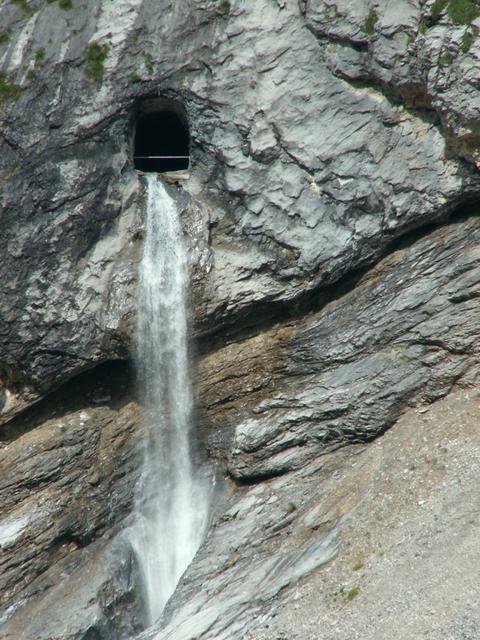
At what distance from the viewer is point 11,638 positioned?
1023 inches

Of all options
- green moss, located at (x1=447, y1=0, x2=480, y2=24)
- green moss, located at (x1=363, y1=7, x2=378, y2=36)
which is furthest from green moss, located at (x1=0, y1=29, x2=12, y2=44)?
green moss, located at (x1=447, y1=0, x2=480, y2=24)

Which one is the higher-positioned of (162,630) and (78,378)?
(78,378)

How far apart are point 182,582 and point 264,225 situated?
1089cm

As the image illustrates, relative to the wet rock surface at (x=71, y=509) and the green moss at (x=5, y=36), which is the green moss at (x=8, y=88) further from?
the wet rock surface at (x=71, y=509)

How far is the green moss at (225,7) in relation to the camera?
29.7 meters

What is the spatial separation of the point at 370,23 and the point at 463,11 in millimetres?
2801

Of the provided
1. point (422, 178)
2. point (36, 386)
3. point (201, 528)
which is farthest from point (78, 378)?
point (422, 178)

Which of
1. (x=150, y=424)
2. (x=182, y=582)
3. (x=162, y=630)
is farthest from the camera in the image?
(x=150, y=424)

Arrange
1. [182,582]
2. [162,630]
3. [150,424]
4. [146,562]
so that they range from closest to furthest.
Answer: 1. [162,630]
2. [182,582]
3. [146,562]
4. [150,424]

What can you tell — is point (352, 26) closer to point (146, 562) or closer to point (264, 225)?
point (264, 225)

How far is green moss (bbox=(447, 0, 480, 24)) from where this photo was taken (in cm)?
2677

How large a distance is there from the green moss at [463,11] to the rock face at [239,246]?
0.21ft

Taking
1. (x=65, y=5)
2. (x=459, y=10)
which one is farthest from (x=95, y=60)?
(x=459, y=10)

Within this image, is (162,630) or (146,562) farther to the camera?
(146,562)
